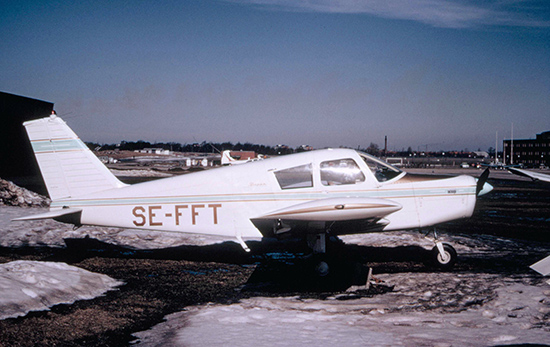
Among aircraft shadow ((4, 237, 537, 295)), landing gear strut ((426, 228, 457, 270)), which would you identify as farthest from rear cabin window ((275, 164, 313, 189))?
landing gear strut ((426, 228, 457, 270))

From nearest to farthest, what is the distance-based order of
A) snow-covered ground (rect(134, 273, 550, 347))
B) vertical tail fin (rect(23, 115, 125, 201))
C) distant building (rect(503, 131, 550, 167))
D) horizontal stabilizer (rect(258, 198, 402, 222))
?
snow-covered ground (rect(134, 273, 550, 347)) < horizontal stabilizer (rect(258, 198, 402, 222)) < vertical tail fin (rect(23, 115, 125, 201)) < distant building (rect(503, 131, 550, 167))

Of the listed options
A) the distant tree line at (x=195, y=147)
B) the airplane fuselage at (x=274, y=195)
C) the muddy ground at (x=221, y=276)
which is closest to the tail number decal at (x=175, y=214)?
the airplane fuselage at (x=274, y=195)

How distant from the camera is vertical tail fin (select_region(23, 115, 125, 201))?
726 centimetres

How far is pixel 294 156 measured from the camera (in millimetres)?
6855

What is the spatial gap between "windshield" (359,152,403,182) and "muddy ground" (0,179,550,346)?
168 cm

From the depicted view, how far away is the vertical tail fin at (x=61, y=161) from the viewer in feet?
23.8

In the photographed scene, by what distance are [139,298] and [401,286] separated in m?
3.89

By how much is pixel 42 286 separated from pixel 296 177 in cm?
408

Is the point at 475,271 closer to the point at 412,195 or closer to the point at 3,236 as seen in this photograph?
the point at 412,195

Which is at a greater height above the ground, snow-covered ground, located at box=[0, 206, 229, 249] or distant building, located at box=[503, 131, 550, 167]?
distant building, located at box=[503, 131, 550, 167]

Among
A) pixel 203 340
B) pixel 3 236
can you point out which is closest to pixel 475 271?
pixel 203 340

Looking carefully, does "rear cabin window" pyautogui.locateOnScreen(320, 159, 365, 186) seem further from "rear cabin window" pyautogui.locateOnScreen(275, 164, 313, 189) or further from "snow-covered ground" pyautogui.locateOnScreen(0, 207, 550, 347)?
"snow-covered ground" pyautogui.locateOnScreen(0, 207, 550, 347)

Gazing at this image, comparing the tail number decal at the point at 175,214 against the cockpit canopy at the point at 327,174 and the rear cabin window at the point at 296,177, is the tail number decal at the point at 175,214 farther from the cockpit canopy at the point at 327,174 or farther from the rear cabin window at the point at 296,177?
the cockpit canopy at the point at 327,174

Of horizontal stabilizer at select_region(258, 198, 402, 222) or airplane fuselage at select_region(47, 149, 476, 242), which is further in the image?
airplane fuselage at select_region(47, 149, 476, 242)
